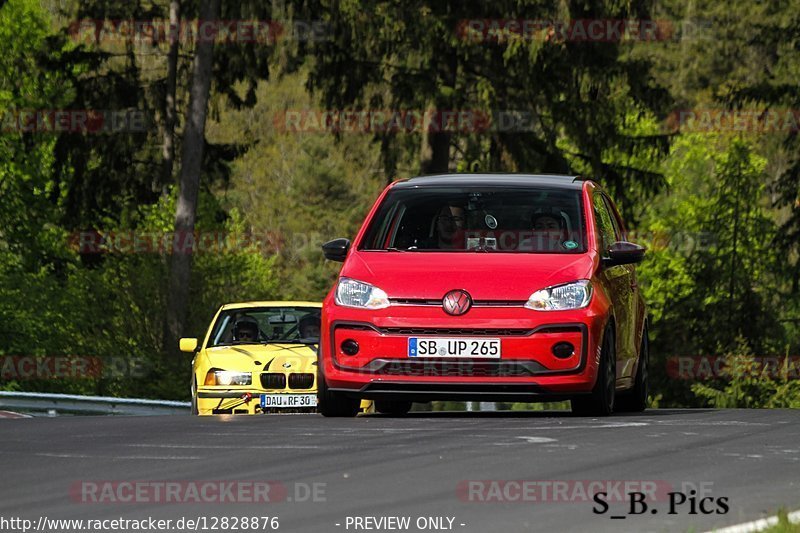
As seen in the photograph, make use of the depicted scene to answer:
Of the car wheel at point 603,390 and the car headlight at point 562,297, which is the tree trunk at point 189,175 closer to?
the car wheel at point 603,390

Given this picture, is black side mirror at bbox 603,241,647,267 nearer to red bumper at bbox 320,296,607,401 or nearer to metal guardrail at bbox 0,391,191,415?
red bumper at bbox 320,296,607,401

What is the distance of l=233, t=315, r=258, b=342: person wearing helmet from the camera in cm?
1873

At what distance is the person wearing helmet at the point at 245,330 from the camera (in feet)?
61.5

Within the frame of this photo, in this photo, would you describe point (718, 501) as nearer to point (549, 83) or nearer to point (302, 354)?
point (302, 354)

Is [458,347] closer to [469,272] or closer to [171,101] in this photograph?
[469,272]

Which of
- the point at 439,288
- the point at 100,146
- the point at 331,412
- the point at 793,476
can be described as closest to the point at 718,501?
the point at 793,476

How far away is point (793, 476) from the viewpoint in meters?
9.15

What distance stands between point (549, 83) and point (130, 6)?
11415 millimetres

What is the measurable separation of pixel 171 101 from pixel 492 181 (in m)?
31.6

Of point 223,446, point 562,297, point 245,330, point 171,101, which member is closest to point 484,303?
point 562,297

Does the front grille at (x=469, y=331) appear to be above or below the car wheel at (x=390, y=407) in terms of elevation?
above

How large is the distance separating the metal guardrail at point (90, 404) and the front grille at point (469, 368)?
11.6m

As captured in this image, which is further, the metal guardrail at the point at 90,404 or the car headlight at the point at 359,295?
the metal guardrail at the point at 90,404

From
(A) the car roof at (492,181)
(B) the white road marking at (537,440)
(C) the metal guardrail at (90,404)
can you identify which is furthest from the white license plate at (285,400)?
(B) the white road marking at (537,440)
